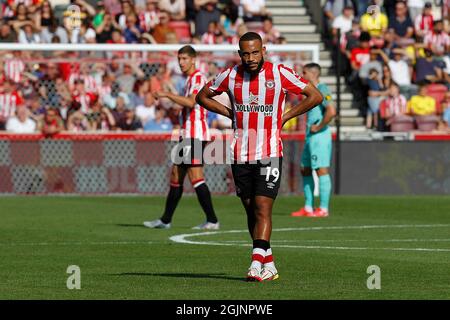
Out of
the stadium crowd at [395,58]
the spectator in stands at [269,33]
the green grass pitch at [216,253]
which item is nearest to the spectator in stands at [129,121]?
the green grass pitch at [216,253]

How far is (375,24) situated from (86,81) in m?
7.80

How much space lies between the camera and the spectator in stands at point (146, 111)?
27.1 meters

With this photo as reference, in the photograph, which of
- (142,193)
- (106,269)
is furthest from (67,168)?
(106,269)

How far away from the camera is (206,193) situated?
18.8 metres

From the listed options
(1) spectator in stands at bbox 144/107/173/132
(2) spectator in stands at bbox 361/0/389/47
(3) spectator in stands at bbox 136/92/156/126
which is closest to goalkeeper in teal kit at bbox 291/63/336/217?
(1) spectator in stands at bbox 144/107/173/132

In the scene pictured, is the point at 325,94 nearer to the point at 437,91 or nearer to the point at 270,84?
the point at 270,84

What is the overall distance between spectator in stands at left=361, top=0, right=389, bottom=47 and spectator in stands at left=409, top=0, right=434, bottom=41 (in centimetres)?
73

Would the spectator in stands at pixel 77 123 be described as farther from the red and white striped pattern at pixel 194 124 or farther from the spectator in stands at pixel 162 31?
the red and white striped pattern at pixel 194 124

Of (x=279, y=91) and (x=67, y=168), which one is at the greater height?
(x=279, y=91)

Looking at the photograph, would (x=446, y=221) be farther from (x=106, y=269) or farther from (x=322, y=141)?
(x=106, y=269)

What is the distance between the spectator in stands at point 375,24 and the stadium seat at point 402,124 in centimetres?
311

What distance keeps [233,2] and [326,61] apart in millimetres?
2575

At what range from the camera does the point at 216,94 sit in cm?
1274

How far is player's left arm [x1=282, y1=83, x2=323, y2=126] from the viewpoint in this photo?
1251cm
